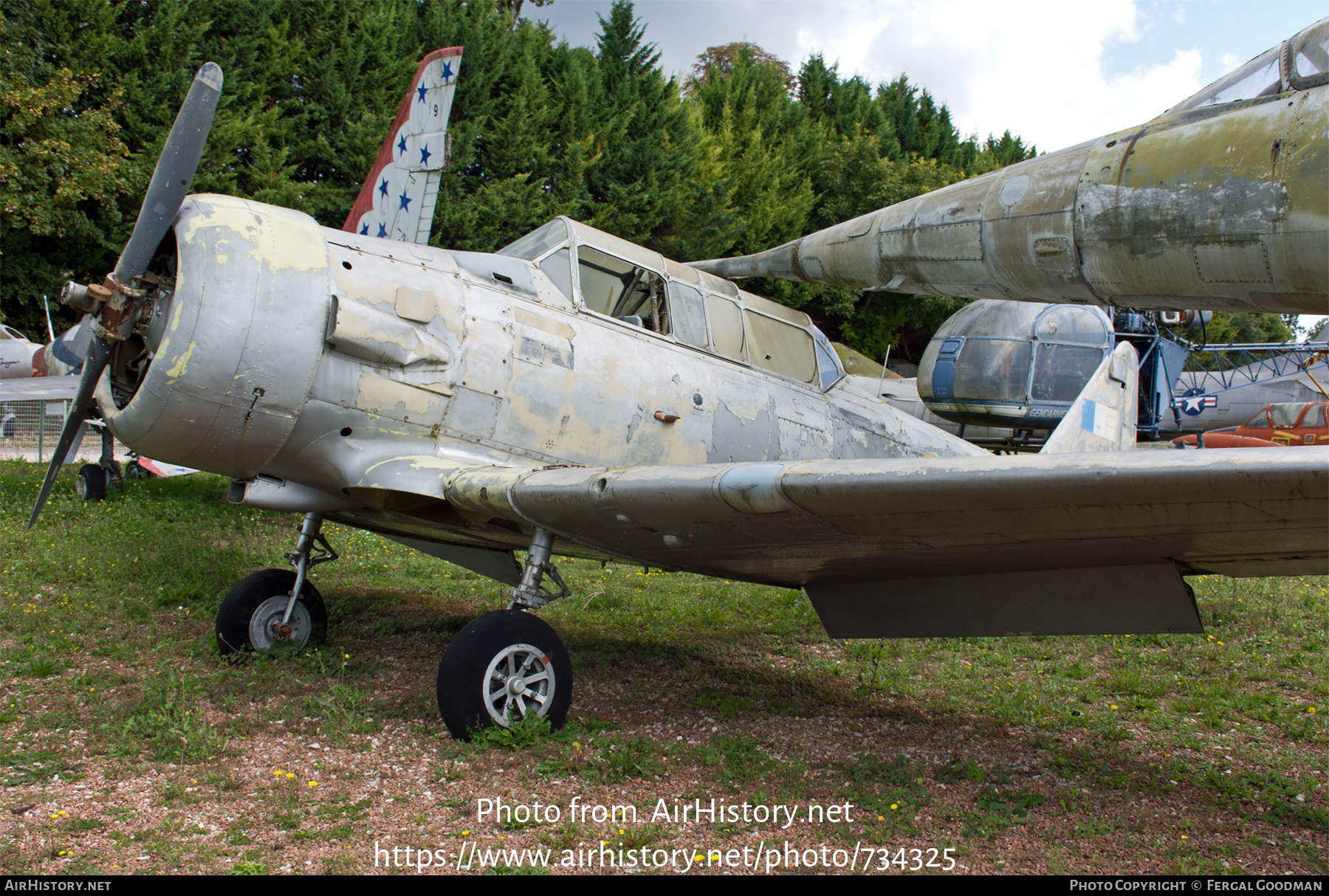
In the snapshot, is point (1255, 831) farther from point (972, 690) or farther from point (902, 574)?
point (972, 690)

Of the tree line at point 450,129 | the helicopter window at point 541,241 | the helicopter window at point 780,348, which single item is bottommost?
the helicopter window at point 780,348

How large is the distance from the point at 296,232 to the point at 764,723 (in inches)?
148

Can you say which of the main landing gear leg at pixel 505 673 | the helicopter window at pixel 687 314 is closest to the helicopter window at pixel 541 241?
the helicopter window at pixel 687 314

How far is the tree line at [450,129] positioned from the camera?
17.8 metres

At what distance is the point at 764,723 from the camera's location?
502 centimetres

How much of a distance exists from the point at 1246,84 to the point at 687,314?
131 inches

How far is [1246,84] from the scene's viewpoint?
3.83 metres

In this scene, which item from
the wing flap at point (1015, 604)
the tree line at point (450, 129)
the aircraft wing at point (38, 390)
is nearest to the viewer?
the wing flap at point (1015, 604)

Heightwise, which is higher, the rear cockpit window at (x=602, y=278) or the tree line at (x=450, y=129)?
the tree line at (x=450, y=129)

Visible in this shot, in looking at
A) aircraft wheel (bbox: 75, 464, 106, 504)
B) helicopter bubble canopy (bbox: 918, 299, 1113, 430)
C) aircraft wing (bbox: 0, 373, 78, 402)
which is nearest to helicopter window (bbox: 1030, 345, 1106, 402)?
helicopter bubble canopy (bbox: 918, 299, 1113, 430)

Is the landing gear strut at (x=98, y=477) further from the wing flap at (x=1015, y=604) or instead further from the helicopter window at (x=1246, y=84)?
the helicopter window at (x=1246, y=84)

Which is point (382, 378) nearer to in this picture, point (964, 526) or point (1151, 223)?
point (964, 526)

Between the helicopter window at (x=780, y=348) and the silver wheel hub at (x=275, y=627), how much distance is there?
3646mm

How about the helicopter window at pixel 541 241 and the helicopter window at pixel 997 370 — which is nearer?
the helicopter window at pixel 541 241
